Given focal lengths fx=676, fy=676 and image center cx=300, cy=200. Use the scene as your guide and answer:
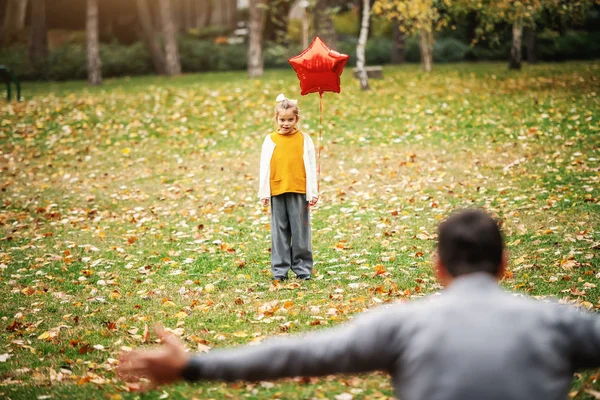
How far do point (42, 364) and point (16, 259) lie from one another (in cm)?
410

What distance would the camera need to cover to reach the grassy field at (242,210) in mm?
6008

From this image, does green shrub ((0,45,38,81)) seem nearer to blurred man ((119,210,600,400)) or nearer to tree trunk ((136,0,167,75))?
tree trunk ((136,0,167,75))

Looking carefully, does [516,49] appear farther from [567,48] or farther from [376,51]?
[376,51]

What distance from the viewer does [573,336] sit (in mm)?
2156

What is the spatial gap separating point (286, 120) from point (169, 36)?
892 inches

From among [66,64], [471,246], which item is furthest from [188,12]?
[471,246]

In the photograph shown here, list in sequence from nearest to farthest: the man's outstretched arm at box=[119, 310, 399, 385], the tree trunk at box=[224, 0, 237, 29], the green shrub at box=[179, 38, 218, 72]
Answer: the man's outstretched arm at box=[119, 310, 399, 385], the green shrub at box=[179, 38, 218, 72], the tree trunk at box=[224, 0, 237, 29]

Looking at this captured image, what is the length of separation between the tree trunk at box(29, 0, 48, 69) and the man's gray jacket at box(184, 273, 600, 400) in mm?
30090

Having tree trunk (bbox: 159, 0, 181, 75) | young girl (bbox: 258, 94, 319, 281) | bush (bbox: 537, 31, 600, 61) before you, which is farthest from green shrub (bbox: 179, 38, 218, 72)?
young girl (bbox: 258, 94, 319, 281)

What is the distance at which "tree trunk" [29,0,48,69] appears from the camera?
29406mm

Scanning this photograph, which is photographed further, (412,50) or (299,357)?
(412,50)

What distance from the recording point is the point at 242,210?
1121 cm

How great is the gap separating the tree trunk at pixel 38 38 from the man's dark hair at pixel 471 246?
30184 millimetres

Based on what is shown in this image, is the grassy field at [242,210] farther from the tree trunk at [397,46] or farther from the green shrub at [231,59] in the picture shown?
the green shrub at [231,59]
